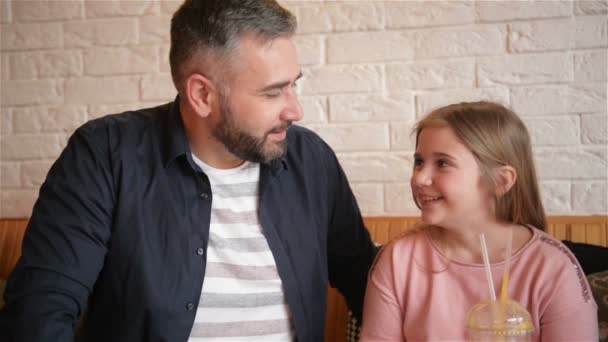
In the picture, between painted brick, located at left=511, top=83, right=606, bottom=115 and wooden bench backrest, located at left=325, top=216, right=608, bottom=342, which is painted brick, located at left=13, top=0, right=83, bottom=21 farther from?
painted brick, located at left=511, top=83, right=606, bottom=115

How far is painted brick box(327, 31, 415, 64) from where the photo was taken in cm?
192

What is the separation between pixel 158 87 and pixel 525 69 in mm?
1058

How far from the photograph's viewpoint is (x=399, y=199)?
77.4 inches

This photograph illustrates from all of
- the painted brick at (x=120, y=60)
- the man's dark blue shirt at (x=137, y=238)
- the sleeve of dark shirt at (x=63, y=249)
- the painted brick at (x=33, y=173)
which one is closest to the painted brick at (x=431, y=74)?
the man's dark blue shirt at (x=137, y=238)

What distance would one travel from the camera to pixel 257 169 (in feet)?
5.11

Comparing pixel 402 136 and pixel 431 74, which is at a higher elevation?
pixel 431 74

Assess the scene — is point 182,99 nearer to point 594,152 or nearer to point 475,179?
point 475,179

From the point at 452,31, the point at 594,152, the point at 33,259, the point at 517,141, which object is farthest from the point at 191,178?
the point at 594,152

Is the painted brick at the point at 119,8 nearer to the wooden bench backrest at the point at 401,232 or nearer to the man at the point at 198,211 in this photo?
the man at the point at 198,211

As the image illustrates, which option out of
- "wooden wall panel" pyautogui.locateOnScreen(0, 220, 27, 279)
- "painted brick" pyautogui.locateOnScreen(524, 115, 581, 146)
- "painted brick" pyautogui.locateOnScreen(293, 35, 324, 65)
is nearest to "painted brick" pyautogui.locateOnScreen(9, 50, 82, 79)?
"wooden wall panel" pyautogui.locateOnScreen(0, 220, 27, 279)

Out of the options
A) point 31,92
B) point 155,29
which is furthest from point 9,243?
point 155,29

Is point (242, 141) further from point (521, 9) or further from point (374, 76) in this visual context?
point (521, 9)

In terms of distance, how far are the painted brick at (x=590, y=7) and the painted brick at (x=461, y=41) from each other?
19 centimetres

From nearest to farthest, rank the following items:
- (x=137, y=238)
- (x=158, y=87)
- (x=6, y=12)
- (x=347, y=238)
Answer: (x=137, y=238) < (x=347, y=238) < (x=158, y=87) < (x=6, y=12)
